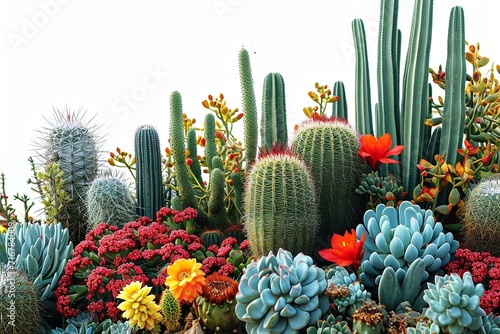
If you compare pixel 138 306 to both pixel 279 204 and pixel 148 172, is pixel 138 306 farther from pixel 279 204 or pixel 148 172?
pixel 148 172

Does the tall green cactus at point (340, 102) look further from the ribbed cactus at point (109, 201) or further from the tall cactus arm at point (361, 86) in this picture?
the ribbed cactus at point (109, 201)

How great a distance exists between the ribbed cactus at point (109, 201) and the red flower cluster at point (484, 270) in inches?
83.9

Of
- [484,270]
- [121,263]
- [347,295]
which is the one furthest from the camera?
[121,263]

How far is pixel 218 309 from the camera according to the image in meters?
3.25

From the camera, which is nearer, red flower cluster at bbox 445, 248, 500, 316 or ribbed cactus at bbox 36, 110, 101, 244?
red flower cluster at bbox 445, 248, 500, 316

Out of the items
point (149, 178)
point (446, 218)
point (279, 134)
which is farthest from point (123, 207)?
point (446, 218)

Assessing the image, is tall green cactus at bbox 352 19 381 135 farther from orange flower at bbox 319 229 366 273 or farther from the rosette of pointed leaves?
orange flower at bbox 319 229 366 273

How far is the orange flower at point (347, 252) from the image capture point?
136 inches

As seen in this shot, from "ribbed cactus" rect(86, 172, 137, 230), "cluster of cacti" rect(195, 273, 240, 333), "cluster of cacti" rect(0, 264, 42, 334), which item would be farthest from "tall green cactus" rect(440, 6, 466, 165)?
"cluster of cacti" rect(0, 264, 42, 334)

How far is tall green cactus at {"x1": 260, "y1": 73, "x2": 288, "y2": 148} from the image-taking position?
4.36 m

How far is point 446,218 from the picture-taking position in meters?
4.34

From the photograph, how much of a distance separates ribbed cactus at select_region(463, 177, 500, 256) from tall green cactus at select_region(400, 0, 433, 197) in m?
0.61

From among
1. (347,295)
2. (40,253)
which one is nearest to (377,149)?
(347,295)

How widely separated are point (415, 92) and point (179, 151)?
1596mm
